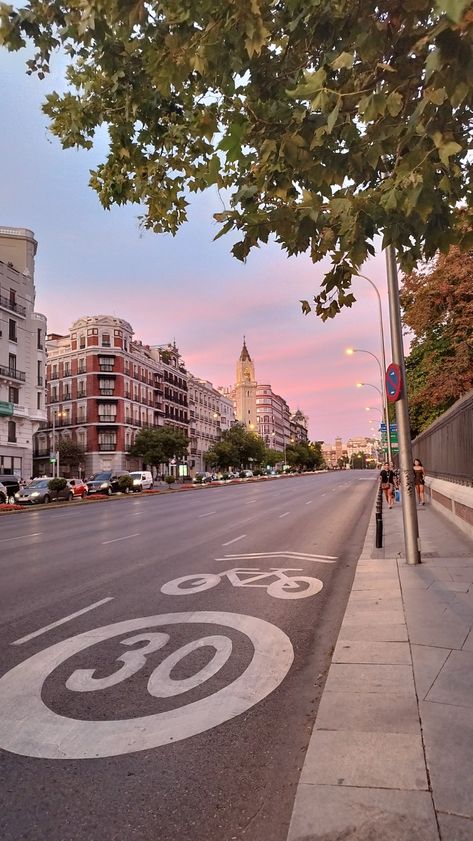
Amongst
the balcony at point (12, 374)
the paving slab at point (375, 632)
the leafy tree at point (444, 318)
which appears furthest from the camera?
the balcony at point (12, 374)

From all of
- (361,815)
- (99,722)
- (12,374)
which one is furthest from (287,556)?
(12,374)

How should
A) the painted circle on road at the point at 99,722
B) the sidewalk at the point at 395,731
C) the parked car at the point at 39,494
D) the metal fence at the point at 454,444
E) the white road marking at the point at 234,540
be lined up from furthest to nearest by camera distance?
the parked car at the point at 39,494 < the white road marking at the point at 234,540 < the metal fence at the point at 454,444 < the painted circle on road at the point at 99,722 < the sidewalk at the point at 395,731

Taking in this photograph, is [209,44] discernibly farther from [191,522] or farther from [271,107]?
[191,522]

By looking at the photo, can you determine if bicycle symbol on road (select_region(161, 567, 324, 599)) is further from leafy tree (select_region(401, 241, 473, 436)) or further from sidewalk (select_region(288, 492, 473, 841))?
leafy tree (select_region(401, 241, 473, 436))

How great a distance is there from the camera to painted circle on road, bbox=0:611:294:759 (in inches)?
142

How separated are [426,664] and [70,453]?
248 ft

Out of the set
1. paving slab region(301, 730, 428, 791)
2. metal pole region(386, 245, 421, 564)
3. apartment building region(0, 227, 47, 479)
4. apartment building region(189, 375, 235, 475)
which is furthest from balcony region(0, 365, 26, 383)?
apartment building region(189, 375, 235, 475)

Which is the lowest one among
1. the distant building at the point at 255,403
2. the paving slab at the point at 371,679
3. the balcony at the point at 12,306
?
the paving slab at the point at 371,679

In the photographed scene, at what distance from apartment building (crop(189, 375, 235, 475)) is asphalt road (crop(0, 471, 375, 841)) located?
309 ft

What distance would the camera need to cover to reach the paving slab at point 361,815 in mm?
2562

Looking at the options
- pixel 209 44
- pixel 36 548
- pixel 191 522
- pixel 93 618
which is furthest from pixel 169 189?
pixel 191 522

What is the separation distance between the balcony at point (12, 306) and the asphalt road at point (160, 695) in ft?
150

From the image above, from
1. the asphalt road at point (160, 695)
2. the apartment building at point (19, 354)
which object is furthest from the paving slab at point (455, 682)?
the apartment building at point (19, 354)

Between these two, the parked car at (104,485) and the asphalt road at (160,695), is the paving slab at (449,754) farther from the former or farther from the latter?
the parked car at (104,485)
